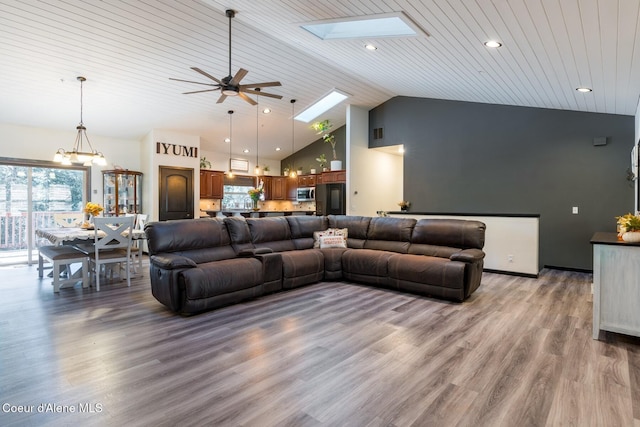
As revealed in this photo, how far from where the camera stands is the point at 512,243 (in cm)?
573

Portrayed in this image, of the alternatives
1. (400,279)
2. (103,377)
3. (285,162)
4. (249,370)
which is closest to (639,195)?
(400,279)

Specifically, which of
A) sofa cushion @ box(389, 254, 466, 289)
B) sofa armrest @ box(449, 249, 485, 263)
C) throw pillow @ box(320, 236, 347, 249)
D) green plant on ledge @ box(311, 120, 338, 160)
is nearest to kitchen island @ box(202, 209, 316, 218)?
green plant on ledge @ box(311, 120, 338, 160)

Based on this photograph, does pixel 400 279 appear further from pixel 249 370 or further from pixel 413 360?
pixel 249 370

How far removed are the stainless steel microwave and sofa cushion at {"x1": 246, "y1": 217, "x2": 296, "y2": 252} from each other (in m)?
4.10

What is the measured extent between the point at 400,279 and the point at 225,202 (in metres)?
6.45

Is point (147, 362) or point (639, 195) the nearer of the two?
point (147, 362)

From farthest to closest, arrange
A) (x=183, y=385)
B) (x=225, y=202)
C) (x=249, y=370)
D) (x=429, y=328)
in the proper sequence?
(x=225, y=202) < (x=429, y=328) < (x=249, y=370) < (x=183, y=385)

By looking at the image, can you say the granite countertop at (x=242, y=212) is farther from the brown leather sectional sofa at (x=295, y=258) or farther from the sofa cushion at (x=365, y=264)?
the sofa cushion at (x=365, y=264)

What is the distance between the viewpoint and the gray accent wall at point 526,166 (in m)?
5.71

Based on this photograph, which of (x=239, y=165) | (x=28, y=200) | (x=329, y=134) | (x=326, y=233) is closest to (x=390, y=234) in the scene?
(x=326, y=233)

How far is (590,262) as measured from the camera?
19.2ft

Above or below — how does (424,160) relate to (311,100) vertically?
below

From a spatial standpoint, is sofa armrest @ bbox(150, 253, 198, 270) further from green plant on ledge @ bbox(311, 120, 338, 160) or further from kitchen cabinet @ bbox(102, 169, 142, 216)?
green plant on ledge @ bbox(311, 120, 338, 160)

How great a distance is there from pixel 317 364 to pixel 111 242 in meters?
4.04
